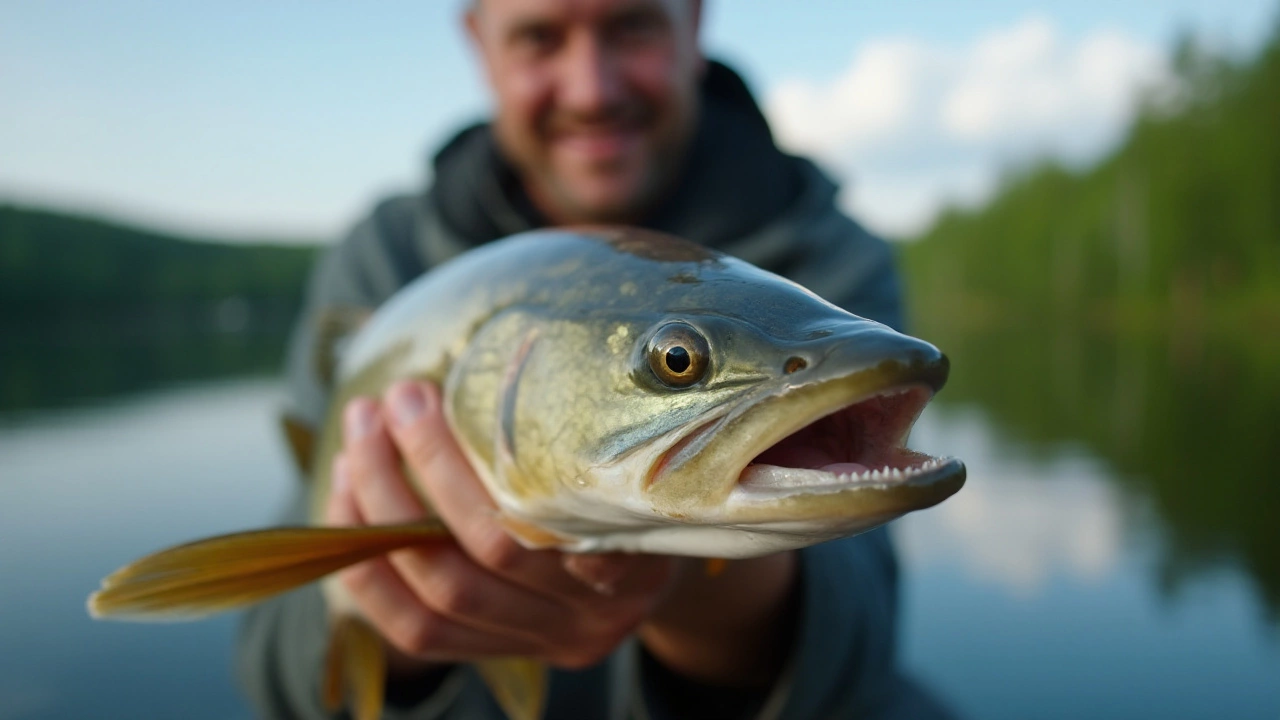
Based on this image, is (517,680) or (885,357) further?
(517,680)

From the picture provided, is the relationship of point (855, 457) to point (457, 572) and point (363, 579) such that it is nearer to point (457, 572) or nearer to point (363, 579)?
point (457, 572)

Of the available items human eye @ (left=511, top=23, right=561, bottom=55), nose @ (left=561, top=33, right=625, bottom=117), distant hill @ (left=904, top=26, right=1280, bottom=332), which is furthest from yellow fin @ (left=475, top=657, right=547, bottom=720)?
distant hill @ (left=904, top=26, right=1280, bottom=332)

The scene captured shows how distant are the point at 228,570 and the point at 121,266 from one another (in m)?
76.0

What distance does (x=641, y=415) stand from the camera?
4.06 feet

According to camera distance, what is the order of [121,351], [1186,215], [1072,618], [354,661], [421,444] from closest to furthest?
[421,444] → [354,661] → [1072,618] → [1186,215] → [121,351]

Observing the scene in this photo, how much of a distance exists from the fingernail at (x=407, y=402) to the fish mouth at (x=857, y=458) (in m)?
0.85

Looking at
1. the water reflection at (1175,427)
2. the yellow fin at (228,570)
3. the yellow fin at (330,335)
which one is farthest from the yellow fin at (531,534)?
the water reflection at (1175,427)

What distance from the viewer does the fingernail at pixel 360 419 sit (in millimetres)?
1931

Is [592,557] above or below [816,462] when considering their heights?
below

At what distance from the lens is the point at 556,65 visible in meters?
3.21

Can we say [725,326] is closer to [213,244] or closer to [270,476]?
[270,476]

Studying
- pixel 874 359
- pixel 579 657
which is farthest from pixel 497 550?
pixel 874 359

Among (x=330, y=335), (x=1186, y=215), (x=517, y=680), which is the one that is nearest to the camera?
(x=517, y=680)

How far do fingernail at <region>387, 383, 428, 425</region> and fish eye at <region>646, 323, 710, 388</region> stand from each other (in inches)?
28.2
